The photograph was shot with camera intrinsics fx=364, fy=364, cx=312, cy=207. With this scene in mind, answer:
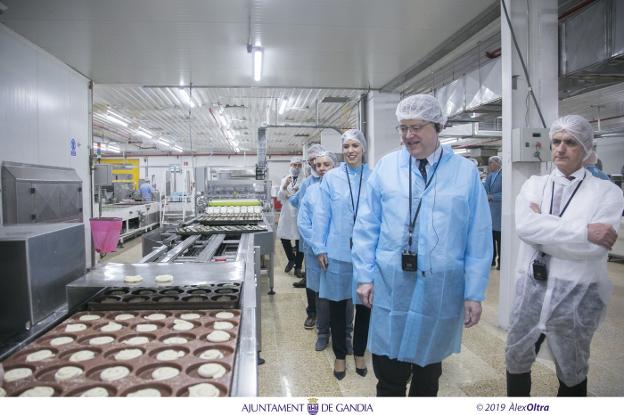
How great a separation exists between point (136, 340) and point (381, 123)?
5.06 meters

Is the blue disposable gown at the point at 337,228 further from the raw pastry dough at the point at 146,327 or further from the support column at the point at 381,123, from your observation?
the support column at the point at 381,123

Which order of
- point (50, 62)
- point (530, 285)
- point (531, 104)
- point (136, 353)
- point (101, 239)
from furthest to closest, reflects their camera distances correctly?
point (101, 239)
point (50, 62)
point (531, 104)
point (530, 285)
point (136, 353)

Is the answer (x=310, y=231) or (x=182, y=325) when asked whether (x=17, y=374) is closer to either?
(x=182, y=325)

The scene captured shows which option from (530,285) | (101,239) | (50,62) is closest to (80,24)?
(50,62)

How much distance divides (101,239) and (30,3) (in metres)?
2.72

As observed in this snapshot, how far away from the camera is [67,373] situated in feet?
2.76

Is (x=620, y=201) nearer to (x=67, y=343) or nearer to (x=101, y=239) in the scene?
(x=67, y=343)

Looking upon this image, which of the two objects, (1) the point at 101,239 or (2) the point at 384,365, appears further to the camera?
(1) the point at 101,239

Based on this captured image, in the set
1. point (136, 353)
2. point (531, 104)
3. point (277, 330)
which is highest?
point (531, 104)

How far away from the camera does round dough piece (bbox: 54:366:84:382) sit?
0.83 meters

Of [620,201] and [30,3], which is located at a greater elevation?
[30,3]

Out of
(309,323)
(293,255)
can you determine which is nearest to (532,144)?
(309,323)

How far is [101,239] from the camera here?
4.63m

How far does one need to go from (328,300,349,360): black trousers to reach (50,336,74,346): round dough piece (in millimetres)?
1448
